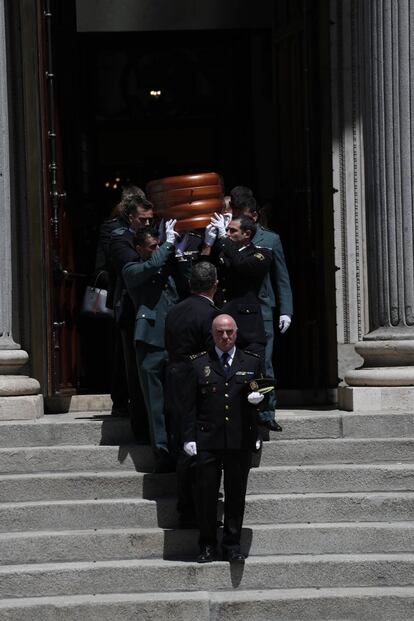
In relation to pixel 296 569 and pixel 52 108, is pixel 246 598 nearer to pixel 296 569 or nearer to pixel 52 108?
pixel 296 569

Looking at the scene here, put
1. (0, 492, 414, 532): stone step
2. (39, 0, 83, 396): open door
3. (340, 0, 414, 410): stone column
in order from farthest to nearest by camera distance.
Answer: (39, 0, 83, 396): open door
(340, 0, 414, 410): stone column
(0, 492, 414, 532): stone step

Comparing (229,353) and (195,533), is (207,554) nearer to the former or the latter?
(195,533)

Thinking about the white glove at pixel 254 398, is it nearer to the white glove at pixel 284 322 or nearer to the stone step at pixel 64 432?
the white glove at pixel 284 322

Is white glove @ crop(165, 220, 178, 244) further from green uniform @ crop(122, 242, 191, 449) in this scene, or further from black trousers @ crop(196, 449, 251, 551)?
black trousers @ crop(196, 449, 251, 551)

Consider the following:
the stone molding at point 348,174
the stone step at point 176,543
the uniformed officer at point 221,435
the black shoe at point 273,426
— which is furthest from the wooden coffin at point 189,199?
the stone molding at point 348,174

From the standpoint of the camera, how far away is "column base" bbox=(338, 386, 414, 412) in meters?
12.0

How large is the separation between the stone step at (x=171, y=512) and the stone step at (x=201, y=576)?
57cm

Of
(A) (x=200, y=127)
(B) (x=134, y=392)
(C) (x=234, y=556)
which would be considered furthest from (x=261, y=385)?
(A) (x=200, y=127)

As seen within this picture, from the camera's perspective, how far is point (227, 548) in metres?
10.4

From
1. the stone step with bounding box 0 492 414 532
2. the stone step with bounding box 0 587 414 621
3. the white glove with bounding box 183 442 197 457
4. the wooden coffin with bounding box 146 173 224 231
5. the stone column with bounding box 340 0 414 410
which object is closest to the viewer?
the stone step with bounding box 0 587 414 621

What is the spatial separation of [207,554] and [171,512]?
2.32 ft

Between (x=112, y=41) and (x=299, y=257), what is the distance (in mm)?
4197

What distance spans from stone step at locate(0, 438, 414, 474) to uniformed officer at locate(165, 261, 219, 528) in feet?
2.31

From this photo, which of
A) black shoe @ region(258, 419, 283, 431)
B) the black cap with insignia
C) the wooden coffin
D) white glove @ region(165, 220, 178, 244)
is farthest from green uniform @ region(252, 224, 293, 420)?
the black cap with insignia
